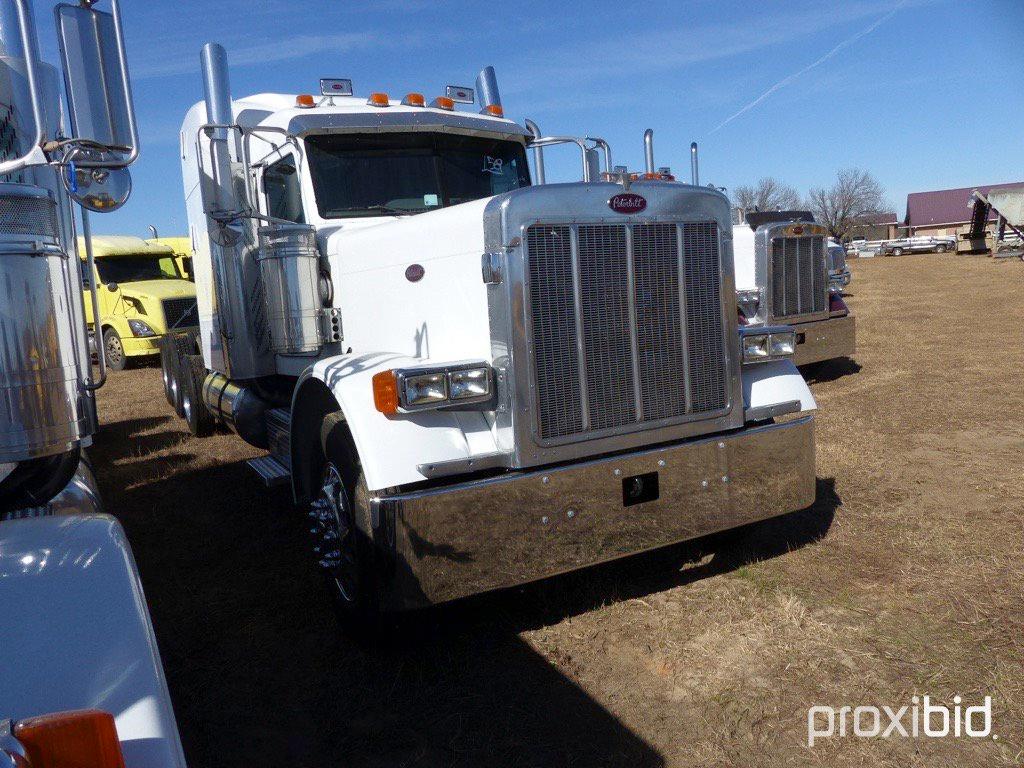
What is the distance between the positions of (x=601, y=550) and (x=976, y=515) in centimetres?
267

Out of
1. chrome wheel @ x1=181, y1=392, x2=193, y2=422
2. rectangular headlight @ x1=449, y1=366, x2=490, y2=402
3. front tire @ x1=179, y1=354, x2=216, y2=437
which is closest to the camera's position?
rectangular headlight @ x1=449, y1=366, x2=490, y2=402

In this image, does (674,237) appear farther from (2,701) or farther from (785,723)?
(2,701)

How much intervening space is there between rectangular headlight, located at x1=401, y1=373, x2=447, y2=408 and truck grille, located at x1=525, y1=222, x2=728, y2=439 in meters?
0.39

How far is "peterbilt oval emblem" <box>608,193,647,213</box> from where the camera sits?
3.39 metres

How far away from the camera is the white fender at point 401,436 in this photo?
10.3 ft

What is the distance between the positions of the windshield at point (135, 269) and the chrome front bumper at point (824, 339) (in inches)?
481

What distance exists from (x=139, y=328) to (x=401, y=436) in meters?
13.0

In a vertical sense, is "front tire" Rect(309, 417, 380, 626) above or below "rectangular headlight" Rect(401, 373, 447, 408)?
below

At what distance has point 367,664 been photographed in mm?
3492

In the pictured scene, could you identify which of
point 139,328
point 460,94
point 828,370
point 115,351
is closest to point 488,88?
point 460,94

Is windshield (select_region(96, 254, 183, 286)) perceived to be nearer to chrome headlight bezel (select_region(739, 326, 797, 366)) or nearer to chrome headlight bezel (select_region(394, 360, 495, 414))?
chrome headlight bezel (select_region(394, 360, 495, 414))

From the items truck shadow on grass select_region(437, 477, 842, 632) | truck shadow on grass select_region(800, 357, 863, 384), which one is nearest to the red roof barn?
truck shadow on grass select_region(800, 357, 863, 384)

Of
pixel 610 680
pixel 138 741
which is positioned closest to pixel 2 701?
pixel 138 741

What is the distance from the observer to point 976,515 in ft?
15.5
